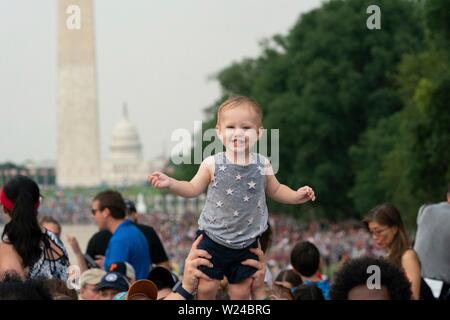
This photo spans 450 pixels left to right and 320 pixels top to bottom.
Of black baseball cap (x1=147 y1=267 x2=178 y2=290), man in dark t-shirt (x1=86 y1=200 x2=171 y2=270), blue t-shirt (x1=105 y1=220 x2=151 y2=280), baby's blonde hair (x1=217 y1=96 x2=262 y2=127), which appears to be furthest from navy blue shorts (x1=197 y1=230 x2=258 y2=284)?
man in dark t-shirt (x1=86 y1=200 x2=171 y2=270)

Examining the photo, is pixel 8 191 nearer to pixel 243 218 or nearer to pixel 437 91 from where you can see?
pixel 243 218

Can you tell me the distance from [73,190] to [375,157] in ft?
171

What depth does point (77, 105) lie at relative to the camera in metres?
93.4

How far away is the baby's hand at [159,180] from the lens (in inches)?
209

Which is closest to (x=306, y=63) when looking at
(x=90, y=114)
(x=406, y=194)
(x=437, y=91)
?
(x=406, y=194)

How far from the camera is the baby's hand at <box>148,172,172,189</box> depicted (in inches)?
209

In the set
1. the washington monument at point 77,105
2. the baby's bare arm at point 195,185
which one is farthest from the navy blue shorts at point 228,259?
the washington monument at point 77,105

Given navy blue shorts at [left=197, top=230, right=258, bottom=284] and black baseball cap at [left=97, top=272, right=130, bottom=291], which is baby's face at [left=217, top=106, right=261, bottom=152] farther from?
black baseball cap at [left=97, top=272, right=130, bottom=291]

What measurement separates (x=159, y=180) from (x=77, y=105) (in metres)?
88.5

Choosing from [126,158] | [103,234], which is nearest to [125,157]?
[126,158]

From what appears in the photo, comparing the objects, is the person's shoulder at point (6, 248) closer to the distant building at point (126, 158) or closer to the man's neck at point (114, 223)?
the man's neck at point (114, 223)

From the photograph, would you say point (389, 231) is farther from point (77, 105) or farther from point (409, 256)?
point (77, 105)

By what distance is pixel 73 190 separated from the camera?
99.8 m

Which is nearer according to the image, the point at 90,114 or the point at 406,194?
the point at 406,194
